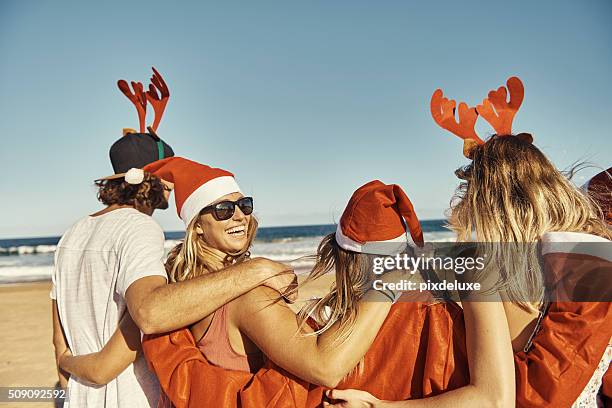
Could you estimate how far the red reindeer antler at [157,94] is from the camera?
3.39 meters

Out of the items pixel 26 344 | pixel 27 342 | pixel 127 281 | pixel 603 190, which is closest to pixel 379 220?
pixel 127 281

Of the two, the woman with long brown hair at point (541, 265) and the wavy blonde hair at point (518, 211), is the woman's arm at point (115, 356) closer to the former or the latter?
the woman with long brown hair at point (541, 265)

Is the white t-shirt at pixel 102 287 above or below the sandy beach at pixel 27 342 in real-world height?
above

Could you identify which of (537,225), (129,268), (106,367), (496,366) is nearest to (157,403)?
(106,367)

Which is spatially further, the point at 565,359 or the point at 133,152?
the point at 133,152

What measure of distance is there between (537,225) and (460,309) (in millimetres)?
435

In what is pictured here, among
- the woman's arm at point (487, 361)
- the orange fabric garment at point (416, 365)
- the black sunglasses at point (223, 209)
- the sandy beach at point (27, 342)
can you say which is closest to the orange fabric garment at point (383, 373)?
the orange fabric garment at point (416, 365)

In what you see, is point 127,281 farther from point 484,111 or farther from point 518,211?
point 484,111

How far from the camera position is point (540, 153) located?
2250 millimetres

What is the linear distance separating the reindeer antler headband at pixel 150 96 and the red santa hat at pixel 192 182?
583mm

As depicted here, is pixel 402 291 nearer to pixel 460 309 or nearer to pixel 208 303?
pixel 460 309

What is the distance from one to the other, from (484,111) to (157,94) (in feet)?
6.28

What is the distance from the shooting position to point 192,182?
2.84m

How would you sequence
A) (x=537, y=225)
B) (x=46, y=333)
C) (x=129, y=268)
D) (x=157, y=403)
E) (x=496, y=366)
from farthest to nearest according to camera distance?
(x=46, y=333) < (x=157, y=403) < (x=129, y=268) < (x=537, y=225) < (x=496, y=366)
